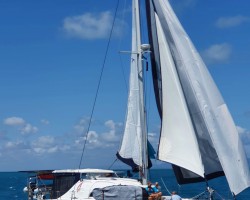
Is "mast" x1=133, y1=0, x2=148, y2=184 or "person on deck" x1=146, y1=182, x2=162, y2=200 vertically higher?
"mast" x1=133, y1=0, x2=148, y2=184

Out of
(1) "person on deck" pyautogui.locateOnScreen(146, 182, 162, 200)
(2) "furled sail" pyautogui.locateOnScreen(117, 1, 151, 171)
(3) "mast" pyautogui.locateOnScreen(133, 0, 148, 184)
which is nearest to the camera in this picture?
(1) "person on deck" pyautogui.locateOnScreen(146, 182, 162, 200)

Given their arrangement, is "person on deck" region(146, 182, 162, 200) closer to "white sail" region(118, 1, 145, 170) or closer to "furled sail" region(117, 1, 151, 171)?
"furled sail" region(117, 1, 151, 171)

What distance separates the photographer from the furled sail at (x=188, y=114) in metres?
23.2

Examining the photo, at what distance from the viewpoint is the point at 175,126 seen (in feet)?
81.3

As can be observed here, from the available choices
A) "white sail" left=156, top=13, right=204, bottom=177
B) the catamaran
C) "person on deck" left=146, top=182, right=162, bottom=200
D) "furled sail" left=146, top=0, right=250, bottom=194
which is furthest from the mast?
"white sail" left=156, top=13, right=204, bottom=177

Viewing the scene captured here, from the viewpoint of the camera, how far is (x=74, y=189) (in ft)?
88.4

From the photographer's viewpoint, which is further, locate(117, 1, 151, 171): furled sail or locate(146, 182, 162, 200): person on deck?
locate(117, 1, 151, 171): furled sail

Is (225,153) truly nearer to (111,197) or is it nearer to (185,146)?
(185,146)

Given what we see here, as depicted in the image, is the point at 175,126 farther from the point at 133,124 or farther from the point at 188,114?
the point at 133,124

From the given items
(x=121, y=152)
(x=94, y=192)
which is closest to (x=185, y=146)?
(x=94, y=192)

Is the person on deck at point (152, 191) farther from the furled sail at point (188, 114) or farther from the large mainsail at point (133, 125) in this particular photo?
the large mainsail at point (133, 125)

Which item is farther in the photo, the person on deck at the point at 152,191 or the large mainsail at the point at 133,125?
the large mainsail at the point at 133,125

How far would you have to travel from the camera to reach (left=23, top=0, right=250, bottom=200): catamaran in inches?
917

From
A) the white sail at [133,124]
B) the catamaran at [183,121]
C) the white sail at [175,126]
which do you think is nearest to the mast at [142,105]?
the catamaran at [183,121]
